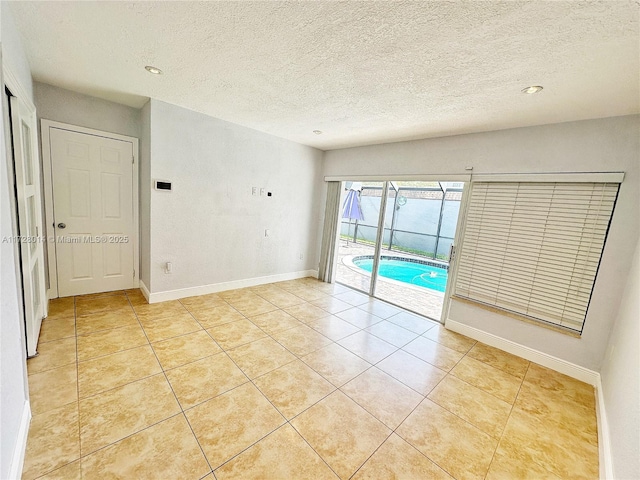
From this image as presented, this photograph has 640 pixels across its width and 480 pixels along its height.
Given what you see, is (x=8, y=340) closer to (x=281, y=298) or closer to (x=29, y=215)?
(x=29, y=215)

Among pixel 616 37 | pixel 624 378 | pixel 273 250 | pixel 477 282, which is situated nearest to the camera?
pixel 616 37

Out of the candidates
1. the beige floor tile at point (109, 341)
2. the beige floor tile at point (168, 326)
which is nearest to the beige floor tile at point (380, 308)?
the beige floor tile at point (168, 326)

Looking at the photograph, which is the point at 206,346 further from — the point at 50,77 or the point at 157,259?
the point at 50,77

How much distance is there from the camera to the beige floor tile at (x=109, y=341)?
7.80 ft

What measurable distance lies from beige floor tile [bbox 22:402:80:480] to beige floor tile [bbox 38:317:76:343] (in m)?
1.14

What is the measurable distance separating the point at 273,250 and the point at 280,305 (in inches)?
47.7

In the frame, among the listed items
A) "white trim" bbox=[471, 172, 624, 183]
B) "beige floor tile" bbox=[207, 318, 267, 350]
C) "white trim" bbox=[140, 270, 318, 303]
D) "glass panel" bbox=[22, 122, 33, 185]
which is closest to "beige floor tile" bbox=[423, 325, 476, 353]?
"white trim" bbox=[471, 172, 624, 183]

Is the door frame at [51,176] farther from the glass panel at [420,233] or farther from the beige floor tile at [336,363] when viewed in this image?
the glass panel at [420,233]

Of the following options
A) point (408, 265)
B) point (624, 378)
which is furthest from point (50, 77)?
point (408, 265)

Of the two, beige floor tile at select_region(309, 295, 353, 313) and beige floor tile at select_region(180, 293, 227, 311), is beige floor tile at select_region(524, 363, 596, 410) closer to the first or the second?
beige floor tile at select_region(309, 295, 353, 313)

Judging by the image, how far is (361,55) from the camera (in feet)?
5.97

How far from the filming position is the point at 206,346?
2646 millimetres

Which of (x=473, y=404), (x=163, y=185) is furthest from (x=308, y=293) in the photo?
(x=473, y=404)

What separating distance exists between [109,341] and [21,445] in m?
1.25
